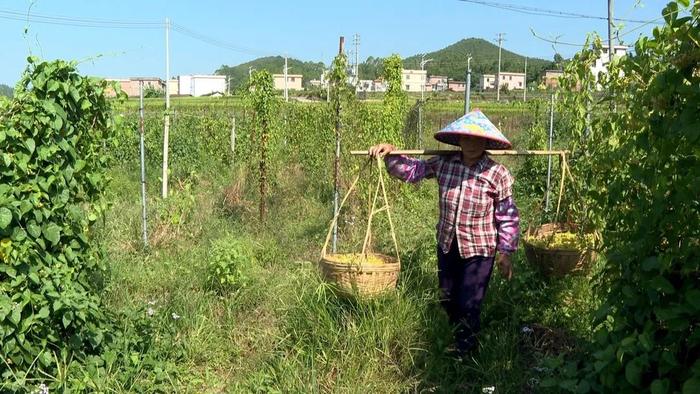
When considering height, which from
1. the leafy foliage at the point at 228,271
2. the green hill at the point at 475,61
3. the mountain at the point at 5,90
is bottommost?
the leafy foliage at the point at 228,271

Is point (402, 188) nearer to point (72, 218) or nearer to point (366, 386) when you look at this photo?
point (366, 386)

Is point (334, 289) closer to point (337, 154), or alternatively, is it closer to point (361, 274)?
point (361, 274)

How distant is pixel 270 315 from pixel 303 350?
675 mm

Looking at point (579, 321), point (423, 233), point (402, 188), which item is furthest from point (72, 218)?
point (402, 188)

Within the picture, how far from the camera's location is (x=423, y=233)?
5766 mm

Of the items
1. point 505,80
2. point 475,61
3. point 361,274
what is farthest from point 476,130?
point 505,80

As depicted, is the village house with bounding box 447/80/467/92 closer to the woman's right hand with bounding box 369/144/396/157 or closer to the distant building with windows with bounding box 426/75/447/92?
the distant building with windows with bounding box 426/75/447/92

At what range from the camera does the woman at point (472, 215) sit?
349cm

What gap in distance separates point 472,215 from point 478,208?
0.17 ft

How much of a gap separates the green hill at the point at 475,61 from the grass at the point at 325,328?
41.6 metres

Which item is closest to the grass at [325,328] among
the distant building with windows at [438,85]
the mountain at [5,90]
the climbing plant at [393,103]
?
the mountain at [5,90]

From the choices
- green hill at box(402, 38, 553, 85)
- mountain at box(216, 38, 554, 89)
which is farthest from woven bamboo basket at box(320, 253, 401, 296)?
green hill at box(402, 38, 553, 85)

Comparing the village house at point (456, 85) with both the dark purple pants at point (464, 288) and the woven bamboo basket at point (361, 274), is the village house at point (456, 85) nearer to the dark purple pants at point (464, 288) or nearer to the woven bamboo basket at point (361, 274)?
the dark purple pants at point (464, 288)

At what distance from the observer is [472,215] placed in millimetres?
3494
